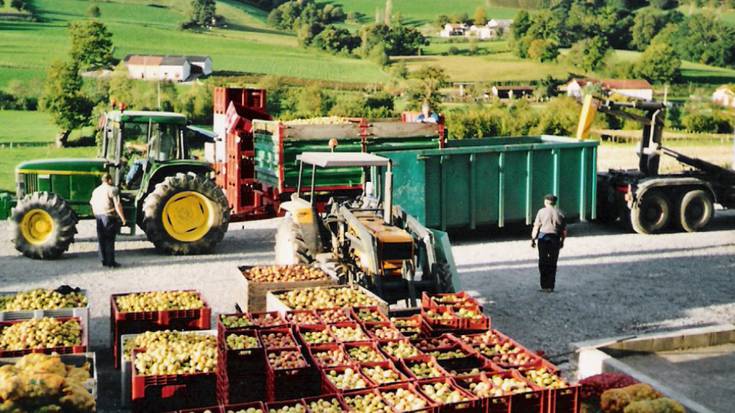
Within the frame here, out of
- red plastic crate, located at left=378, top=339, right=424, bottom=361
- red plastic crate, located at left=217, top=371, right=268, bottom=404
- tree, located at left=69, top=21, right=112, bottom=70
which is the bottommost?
red plastic crate, located at left=217, top=371, right=268, bottom=404

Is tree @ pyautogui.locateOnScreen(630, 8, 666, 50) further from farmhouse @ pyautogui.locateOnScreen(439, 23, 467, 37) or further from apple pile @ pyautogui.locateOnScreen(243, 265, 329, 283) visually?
apple pile @ pyautogui.locateOnScreen(243, 265, 329, 283)

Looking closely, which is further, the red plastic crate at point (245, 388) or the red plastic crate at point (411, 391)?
the red plastic crate at point (245, 388)

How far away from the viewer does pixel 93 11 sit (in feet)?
240

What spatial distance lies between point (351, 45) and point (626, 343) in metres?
67.5

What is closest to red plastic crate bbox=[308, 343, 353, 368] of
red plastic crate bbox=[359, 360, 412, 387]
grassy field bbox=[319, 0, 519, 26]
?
red plastic crate bbox=[359, 360, 412, 387]

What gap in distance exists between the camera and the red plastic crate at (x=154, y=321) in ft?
34.3

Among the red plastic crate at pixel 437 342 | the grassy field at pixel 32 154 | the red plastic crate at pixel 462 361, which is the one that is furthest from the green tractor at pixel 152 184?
the grassy field at pixel 32 154

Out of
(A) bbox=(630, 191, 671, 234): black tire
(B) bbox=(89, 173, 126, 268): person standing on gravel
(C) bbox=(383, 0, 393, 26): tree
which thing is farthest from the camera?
(C) bbox=(383, 0, 393, 26): tree

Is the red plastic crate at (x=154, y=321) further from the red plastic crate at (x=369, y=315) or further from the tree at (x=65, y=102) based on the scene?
the tree at (x=65, y=102)

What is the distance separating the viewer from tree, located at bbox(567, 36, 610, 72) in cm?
7612

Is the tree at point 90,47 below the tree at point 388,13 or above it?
below

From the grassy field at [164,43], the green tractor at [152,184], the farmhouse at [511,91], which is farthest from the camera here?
the farmhouse at [511,91]

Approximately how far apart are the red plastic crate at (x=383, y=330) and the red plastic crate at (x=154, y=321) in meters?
2.20

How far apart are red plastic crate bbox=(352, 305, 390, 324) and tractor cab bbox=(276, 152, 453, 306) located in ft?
5.29
